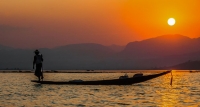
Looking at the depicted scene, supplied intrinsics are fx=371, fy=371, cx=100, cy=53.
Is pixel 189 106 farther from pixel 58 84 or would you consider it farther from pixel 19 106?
pixel 58 84

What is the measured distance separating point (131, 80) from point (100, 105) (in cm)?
1741

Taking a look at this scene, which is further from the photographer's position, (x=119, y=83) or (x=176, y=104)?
(x=119, y=83)

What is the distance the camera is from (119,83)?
39969 millimetres

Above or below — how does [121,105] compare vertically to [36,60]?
below

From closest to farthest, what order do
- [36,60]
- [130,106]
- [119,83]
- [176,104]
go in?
[130,106] < [176,104] < [36,60] < [119,83]

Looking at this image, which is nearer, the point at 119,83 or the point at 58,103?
the point at 58,103

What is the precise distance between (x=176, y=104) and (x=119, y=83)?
16.1 m

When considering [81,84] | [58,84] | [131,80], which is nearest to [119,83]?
[131,80]

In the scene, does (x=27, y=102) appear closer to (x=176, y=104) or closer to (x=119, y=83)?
(x=176, y=104)

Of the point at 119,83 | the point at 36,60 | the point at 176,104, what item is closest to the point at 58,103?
the point at 176,104

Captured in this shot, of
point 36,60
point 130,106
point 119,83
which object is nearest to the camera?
point 130,106

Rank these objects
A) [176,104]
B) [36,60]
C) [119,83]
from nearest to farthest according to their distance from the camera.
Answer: [176,104]
[36,60]
[119,83]

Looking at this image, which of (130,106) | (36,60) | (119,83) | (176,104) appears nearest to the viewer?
(130,106)

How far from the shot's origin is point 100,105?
23078 mm
